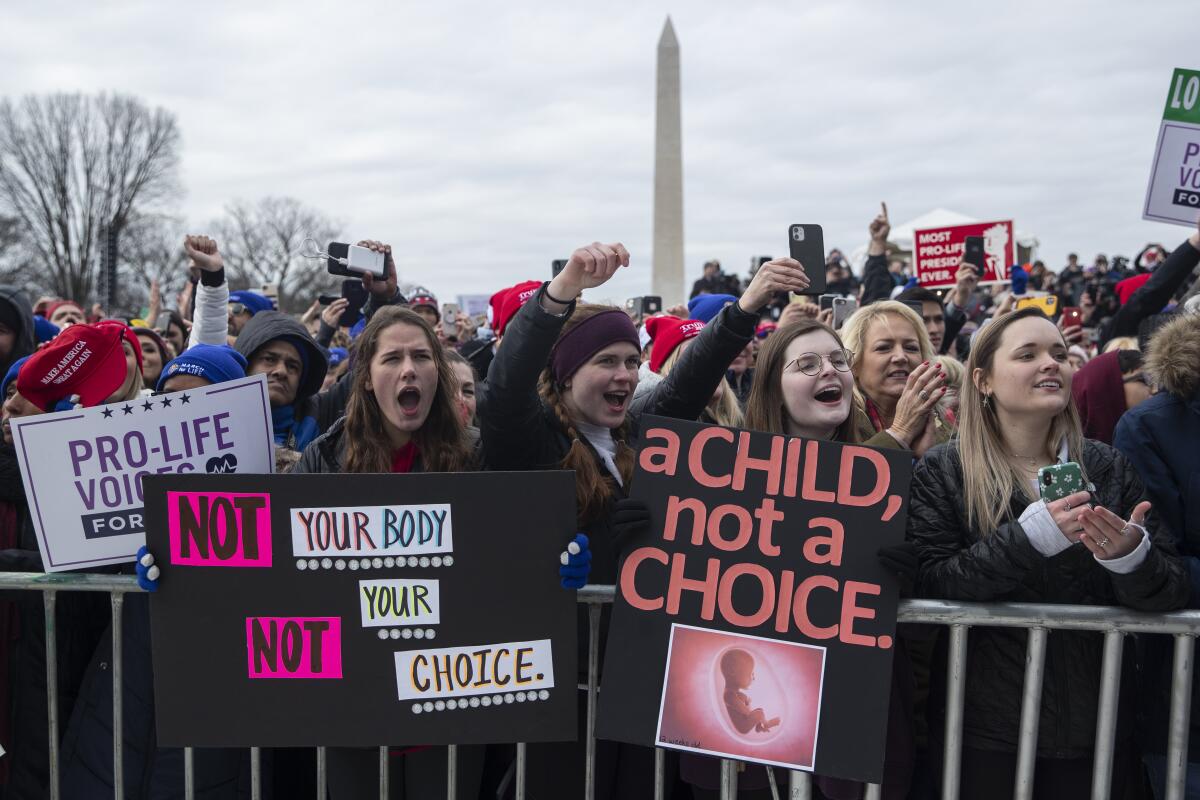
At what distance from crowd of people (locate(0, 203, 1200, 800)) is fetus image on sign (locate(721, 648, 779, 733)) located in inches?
11.8

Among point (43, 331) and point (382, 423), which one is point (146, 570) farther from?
point (43, 331)

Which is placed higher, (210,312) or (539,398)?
(210,312)

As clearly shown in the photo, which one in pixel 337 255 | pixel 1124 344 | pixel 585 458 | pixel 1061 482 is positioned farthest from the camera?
pixel 1124 344

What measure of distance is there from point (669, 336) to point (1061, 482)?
2.69 m

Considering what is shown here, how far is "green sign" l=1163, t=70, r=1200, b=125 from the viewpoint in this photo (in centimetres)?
611

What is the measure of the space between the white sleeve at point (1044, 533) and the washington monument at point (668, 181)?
2247cm

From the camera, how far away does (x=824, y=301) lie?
645cm

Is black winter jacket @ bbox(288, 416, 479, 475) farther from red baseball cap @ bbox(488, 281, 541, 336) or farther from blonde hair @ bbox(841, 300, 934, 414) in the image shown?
blonde hair @ bbox(841, 300, 934, 414)

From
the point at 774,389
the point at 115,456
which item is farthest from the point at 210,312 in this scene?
the point at 774,389

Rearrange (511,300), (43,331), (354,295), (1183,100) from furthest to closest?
(1183,100)
(354,295)
(43,331)
(511,300)

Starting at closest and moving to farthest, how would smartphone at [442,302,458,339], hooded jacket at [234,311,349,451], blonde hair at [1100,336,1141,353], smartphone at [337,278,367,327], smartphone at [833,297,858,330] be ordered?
hooded jacket at [234,311,349,451] → blonde hair at [1100,336,1141,353] → smartphone at [833,297,858,330] → smartphone at [337,278,367,327] → smartphone at [442,302,458,339]

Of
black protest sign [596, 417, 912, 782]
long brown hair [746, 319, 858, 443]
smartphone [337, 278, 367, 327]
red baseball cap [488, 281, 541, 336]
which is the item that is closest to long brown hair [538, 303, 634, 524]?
black protest sign [596, 417, 912, 782]

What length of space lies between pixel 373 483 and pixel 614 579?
0.79 metres

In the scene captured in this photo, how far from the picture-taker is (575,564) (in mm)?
2799
